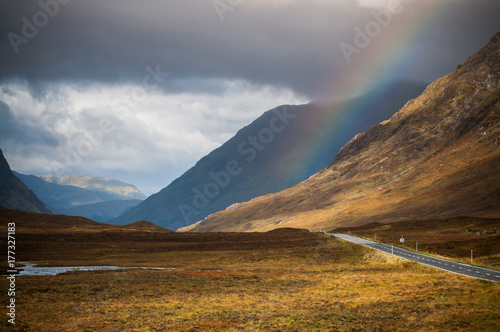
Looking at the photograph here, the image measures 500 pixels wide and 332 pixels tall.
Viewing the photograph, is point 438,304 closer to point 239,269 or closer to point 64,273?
point 239,269

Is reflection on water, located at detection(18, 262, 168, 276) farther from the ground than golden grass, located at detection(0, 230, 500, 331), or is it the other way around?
reflection on water, located at detection(18, 262, 168, 276)

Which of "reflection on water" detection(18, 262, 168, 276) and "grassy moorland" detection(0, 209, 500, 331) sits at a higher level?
"reflection on water" detection(18, 262, 168, 276)

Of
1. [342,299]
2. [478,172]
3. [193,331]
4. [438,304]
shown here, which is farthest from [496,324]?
[478,172]

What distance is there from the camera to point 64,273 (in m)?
50.4

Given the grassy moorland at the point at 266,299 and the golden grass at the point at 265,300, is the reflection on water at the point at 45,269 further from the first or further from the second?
the golden grass at the point at 265,300

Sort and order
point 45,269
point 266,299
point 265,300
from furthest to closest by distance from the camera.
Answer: point 45,269 → point 266,299 → point 265,300

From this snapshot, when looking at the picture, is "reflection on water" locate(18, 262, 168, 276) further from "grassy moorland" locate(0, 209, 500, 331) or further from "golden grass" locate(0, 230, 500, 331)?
"golden grass" locate(0, 230, 500, 331)

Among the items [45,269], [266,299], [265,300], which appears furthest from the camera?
[45,269]

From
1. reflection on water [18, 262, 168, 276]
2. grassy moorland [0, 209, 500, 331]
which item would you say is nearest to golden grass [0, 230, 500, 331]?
grassy moorland [0, 209, 500, 331]

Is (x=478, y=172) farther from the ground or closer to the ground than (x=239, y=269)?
A: farther from the ground

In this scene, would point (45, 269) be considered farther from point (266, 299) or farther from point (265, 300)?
point (265, 300)

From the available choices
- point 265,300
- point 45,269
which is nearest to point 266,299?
point 265,300

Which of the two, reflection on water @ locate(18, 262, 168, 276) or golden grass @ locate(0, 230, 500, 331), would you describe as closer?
golden grass @ locate(0, 230, 500, 331)

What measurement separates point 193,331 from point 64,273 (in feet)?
107
